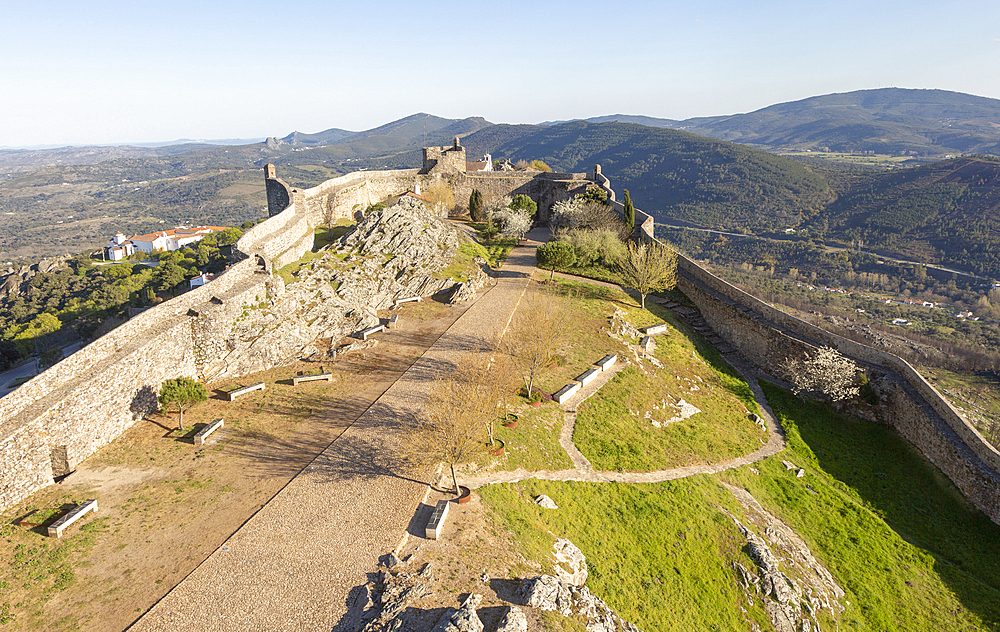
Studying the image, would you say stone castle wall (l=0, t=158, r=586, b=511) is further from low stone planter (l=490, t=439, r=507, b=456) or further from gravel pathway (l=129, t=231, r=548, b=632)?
low stone planter (l=490, t=439, r=507, b=456)

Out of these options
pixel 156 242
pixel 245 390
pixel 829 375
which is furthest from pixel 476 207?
pixel 156 242

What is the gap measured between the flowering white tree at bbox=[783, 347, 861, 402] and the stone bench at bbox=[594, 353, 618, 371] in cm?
1242

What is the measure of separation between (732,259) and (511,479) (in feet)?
475

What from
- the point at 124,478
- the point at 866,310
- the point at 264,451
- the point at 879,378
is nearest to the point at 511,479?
the point at 264,451

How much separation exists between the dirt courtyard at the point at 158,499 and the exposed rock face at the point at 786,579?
57.8ft

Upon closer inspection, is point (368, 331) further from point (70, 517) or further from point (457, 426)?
point (70, 517)

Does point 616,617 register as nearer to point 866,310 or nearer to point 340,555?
point 340,555

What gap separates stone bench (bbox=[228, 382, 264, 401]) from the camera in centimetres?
2172

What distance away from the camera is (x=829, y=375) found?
27.8 m

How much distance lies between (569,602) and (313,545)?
7.75 m

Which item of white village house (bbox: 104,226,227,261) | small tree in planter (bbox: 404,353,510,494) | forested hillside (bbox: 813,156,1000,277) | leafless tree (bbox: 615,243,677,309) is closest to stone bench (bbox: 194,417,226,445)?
small tree in planter (bbox: 404,353,510,494)

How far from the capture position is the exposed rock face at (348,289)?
24672 mm

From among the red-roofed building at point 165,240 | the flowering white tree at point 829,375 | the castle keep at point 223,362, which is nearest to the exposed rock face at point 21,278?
the red-roofed building at point 165,240

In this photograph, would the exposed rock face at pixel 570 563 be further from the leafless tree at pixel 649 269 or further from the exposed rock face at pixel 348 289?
the leafless tree at pixel 649 269
